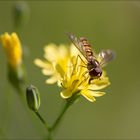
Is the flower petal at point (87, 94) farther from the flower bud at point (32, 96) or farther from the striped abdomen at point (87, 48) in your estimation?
→ the flower bud at point (32, 96)

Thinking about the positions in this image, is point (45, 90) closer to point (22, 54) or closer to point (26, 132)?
point (26, 132)

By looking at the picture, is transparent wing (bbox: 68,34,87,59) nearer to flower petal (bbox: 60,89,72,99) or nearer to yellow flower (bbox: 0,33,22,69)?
flower petal (bbox: 60,89,72,99)

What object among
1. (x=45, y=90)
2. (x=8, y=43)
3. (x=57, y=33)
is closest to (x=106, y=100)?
(x=45, y=90)

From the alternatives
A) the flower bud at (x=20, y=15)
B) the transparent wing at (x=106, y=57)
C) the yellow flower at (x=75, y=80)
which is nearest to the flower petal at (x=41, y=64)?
the yellow flower at (x=75, y=80)

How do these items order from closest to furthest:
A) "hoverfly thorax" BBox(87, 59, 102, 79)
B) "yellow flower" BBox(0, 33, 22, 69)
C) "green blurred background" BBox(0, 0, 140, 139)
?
"hoverfly thorax" BBox(87, 59, 102, 79)
"yellow flower" BBox(0, 33, 22, 69)
"green blurred background" BBox(0, 0, 140, 139)

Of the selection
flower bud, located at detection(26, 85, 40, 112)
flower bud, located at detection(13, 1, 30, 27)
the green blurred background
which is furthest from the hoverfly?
the green blurred background
